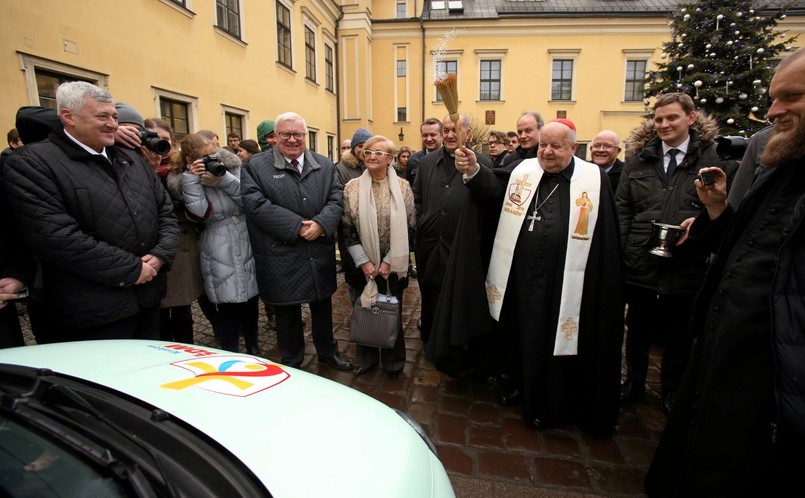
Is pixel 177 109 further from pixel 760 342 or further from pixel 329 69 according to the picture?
pixel 329 69

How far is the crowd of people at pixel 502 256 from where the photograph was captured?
64.7 inches

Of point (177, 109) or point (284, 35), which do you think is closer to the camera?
point (177, 109)

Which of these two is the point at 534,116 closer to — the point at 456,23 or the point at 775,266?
the point at 775,266

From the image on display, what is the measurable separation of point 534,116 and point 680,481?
3395 millimetres

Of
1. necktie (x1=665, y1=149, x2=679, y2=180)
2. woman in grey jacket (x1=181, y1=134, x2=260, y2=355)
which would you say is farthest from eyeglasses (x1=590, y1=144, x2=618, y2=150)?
woman in grey jacket (x1=181, y1=134, x2=260, y2=355)

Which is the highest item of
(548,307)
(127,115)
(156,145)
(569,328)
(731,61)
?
(731,61)

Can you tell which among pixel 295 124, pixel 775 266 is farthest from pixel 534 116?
pixel 775 266

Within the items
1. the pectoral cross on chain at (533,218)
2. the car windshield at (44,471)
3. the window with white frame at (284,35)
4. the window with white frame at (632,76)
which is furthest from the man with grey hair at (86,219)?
the window with white frame at (632,76)

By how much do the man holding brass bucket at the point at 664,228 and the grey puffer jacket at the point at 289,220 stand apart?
7.15 ft

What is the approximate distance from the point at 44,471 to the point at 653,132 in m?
3.72

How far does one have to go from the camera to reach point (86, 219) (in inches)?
89.2

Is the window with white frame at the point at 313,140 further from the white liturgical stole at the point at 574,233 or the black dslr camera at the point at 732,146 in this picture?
the black dslr camera at the point at 732,146

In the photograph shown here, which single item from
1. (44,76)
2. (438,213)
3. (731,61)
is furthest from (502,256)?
(731,61)

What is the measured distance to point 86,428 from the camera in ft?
3.34
